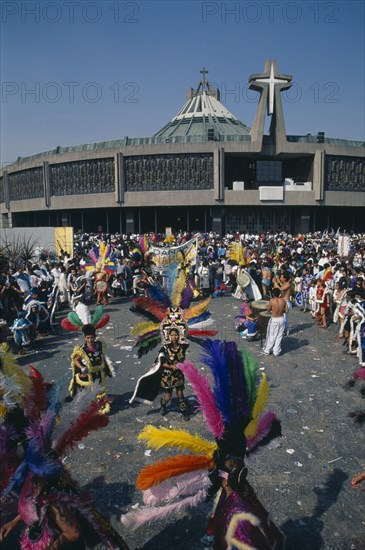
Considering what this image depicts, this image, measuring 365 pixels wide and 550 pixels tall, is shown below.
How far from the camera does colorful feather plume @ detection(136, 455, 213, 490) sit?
10.3 feet

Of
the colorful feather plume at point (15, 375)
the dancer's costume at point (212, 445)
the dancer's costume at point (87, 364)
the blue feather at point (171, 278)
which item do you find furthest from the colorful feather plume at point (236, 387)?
the dancer's costume at point (87, 364)

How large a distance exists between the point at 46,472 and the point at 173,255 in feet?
41.5

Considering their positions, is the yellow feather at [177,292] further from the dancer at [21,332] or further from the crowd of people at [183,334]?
the dancer at [21,332]

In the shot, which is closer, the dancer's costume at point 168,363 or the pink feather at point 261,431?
the pink feather at point 261,431

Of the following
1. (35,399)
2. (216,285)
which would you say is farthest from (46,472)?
(216,285)

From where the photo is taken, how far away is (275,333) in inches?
362

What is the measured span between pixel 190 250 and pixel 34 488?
13.0 m

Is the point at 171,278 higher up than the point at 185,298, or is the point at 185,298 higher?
the point at 171,278

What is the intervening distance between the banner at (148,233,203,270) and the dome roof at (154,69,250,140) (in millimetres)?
34310

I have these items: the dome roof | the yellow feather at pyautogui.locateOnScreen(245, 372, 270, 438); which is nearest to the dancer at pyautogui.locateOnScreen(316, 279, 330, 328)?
the yellow feather at pyautogui.locateOnScreen(245, 372, 270, 438)

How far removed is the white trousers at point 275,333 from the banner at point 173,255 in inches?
256

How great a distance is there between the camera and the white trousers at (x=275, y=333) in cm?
914

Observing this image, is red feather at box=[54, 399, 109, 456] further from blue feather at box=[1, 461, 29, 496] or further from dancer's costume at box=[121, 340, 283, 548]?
dancer's costume at box=[121, 340, 283, 548]

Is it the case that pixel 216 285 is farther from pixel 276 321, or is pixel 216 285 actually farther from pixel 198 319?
pixel 198 319
